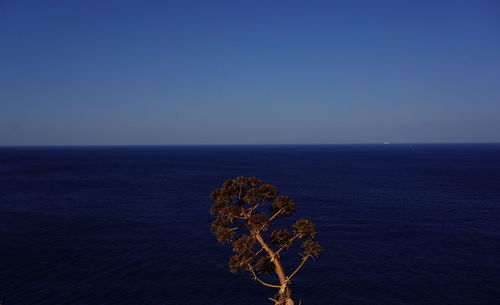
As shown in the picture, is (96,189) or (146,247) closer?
(146,247)

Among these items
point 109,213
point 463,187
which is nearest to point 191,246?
point 109,213

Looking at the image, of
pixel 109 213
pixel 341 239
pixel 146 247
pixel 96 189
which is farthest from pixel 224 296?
pixel 96 189

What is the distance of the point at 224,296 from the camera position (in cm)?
3794

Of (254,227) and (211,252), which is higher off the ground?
(254,227)

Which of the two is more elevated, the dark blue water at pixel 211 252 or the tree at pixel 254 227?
the tree at pixel 254 227

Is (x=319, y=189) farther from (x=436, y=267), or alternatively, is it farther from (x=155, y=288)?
(x=155, y=288)

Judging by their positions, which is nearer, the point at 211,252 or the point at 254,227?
the point at 254,227

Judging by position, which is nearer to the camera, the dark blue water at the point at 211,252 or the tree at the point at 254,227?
the tree at the point at 254,227

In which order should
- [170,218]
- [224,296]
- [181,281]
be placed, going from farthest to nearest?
[170,218], [181,281], [224,296]

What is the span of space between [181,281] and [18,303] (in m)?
18.8

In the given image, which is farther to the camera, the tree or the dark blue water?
the dark blue water

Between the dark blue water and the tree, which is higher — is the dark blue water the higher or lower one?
the lower one

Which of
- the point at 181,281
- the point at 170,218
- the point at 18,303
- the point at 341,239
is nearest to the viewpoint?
the point at 18,303

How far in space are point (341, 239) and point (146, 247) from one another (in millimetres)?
36355
